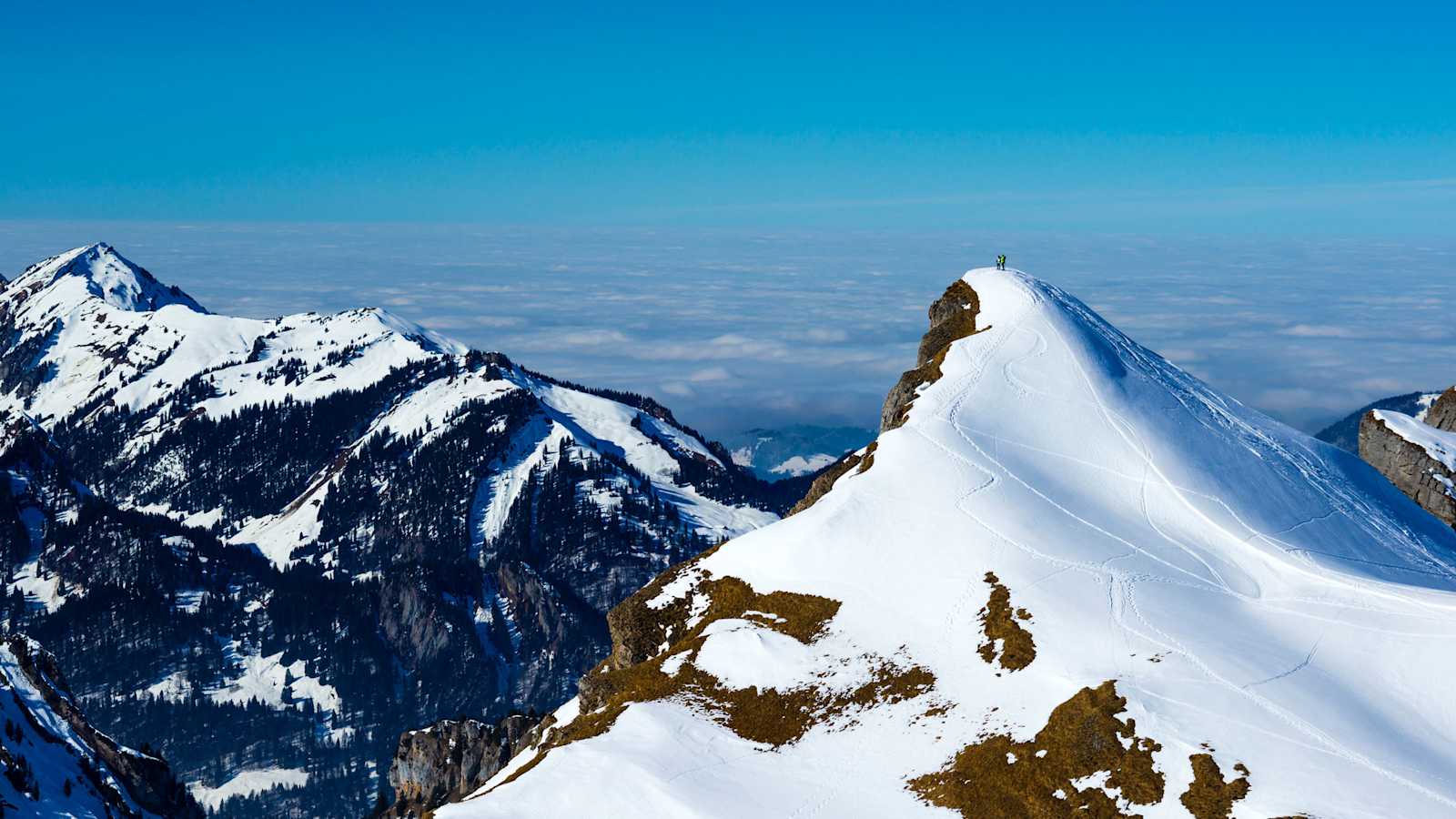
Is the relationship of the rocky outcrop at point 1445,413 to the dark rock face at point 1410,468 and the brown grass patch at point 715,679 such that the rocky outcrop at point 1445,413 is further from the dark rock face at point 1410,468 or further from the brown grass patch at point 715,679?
the brown grass patch at point 715,679

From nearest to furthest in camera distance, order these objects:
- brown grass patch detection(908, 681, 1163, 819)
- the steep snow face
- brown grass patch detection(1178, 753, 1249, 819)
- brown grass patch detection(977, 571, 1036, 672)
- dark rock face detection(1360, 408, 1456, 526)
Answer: brown grass patch detection(1178, 753, 1249, 819) → brown grass patch detection(908, 681, 1163, 819) → the steep snow face → brown grass patch detection(977, 571, 1036, 672) → dark rock face detection(1360, 408, 1456, 526)

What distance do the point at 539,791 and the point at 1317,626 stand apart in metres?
48.8

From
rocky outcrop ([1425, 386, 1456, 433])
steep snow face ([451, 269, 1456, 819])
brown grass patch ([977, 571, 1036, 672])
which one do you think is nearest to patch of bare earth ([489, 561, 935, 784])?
steep snow face ([451, 269, 1456, 819])

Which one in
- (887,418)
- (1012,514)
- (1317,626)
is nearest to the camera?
(1317,626)

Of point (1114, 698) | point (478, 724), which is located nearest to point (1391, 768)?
point (1114, 698)

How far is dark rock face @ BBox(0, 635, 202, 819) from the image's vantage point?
12531cm

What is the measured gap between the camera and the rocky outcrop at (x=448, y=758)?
127125 millimetres

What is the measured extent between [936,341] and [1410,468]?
199 feet

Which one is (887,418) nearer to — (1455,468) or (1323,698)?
(1323,698)

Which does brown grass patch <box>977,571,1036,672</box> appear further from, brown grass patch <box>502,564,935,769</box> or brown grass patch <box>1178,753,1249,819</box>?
brown grass patch <box>1178,753,1249,819</box>

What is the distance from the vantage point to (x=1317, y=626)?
Result: 230ft

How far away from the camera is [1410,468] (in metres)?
133

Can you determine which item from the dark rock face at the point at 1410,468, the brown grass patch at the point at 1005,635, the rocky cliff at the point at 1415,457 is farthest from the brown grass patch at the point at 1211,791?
the rocky cliff at the point at 1415,457

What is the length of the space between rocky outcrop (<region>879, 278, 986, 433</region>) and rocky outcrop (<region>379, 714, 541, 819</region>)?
55445 mm
